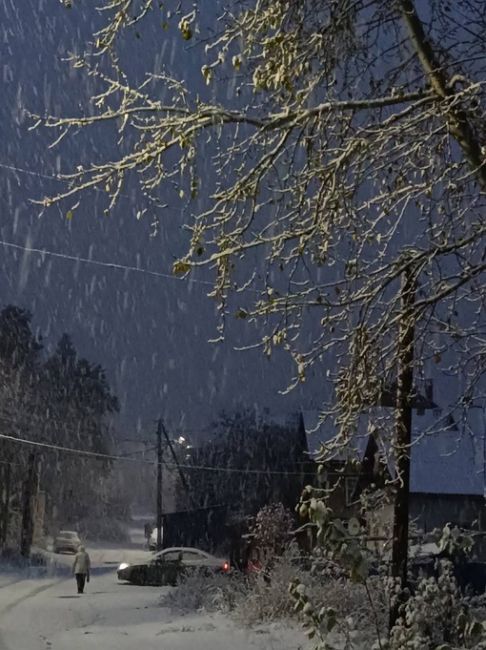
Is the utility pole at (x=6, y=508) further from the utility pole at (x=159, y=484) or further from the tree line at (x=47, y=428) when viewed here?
the utility pole at (x=159, y=484)

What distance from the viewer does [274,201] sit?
6340 millimetres

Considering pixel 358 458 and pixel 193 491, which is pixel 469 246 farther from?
pixel 193 491

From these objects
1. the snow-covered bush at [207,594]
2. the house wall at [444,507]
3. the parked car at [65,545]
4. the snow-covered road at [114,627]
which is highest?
the house wall at [444,507]

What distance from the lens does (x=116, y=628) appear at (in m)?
19.1

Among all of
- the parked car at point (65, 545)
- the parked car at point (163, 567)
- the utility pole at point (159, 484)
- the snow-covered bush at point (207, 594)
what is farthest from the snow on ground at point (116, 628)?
the parked car at point (65, 545)

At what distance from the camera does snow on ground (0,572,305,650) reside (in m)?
16.6

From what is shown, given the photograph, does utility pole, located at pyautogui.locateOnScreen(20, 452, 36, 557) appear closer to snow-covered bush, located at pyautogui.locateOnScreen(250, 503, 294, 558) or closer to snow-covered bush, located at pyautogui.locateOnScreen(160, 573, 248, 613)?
snow-covered bush, located at pyautogui.locateOnScreen(250, 503, 294, 558)

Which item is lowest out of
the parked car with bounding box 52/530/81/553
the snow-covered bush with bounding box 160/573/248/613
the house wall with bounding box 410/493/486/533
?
the parked car with bounding box 52/530/81/553

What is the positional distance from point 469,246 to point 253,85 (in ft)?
5.47

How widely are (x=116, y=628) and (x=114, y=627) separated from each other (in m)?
0.23

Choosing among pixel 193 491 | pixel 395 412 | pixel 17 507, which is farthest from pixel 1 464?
pixel 395 412

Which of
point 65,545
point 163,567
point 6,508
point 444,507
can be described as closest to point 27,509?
point 6,508

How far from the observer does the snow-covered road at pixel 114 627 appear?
653 inches

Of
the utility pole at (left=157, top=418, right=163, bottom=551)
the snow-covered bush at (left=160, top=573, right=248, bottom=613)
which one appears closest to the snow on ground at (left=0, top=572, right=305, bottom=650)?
the snow-covered bush at (left=160, top=573, right=248, bottom=613)
